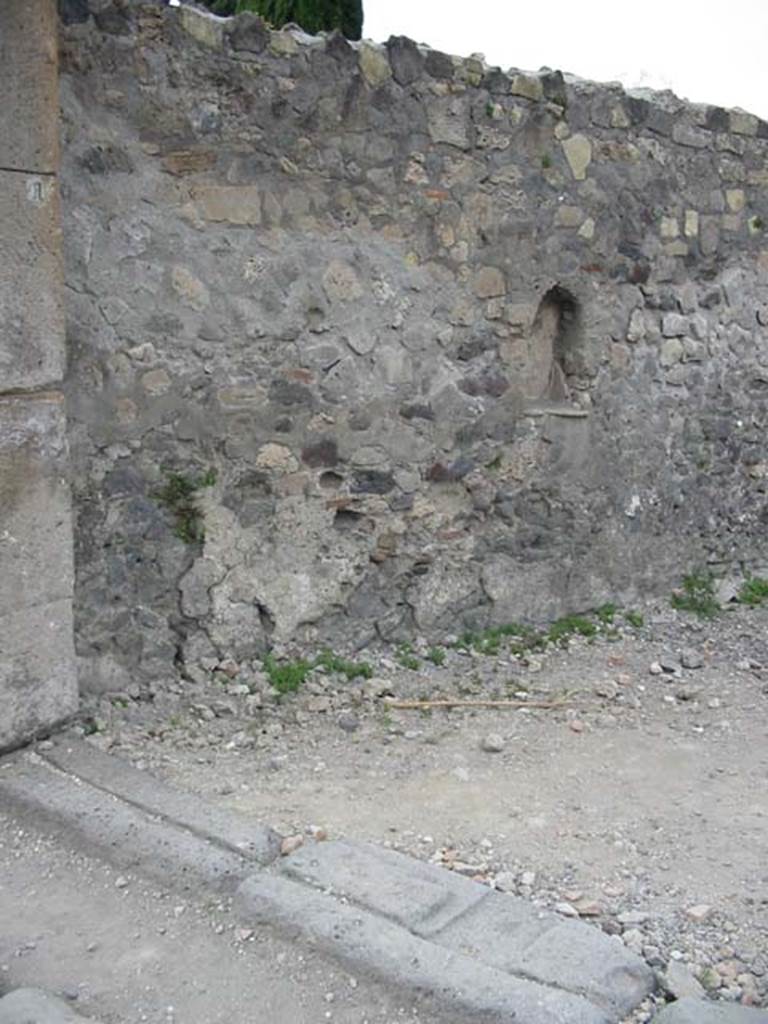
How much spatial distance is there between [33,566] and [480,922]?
5.41 feet

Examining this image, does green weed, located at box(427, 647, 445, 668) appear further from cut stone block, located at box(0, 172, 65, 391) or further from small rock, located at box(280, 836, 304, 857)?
cut stone block, located at box(0, 172, 65, 391)

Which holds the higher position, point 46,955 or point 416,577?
point 416,577

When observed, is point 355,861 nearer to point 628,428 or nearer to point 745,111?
point 628,428

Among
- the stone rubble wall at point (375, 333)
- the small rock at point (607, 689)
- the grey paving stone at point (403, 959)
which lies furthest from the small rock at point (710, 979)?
the stone rubble wall at point (375, 333)

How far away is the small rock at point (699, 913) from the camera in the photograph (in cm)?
270

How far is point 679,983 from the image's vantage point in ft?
7.96

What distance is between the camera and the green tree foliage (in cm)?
637

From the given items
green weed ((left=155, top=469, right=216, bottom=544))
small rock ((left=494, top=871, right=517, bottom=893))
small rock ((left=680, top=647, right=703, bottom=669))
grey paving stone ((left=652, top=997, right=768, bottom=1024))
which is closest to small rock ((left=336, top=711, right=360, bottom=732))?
green weed ((left=155, top=469, right=216, bottom=544))

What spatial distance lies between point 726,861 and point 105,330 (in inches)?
94.8

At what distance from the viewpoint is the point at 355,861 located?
9.21 feet

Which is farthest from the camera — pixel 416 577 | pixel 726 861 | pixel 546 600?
pixel 546 600

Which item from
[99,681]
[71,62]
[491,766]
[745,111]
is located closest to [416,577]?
[491,766]

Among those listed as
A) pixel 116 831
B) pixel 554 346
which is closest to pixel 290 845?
pixel 116 831

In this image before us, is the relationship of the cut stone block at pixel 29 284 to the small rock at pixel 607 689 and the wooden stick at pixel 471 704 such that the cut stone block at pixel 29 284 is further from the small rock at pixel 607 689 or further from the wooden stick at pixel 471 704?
the small rock at pixel 607 689
